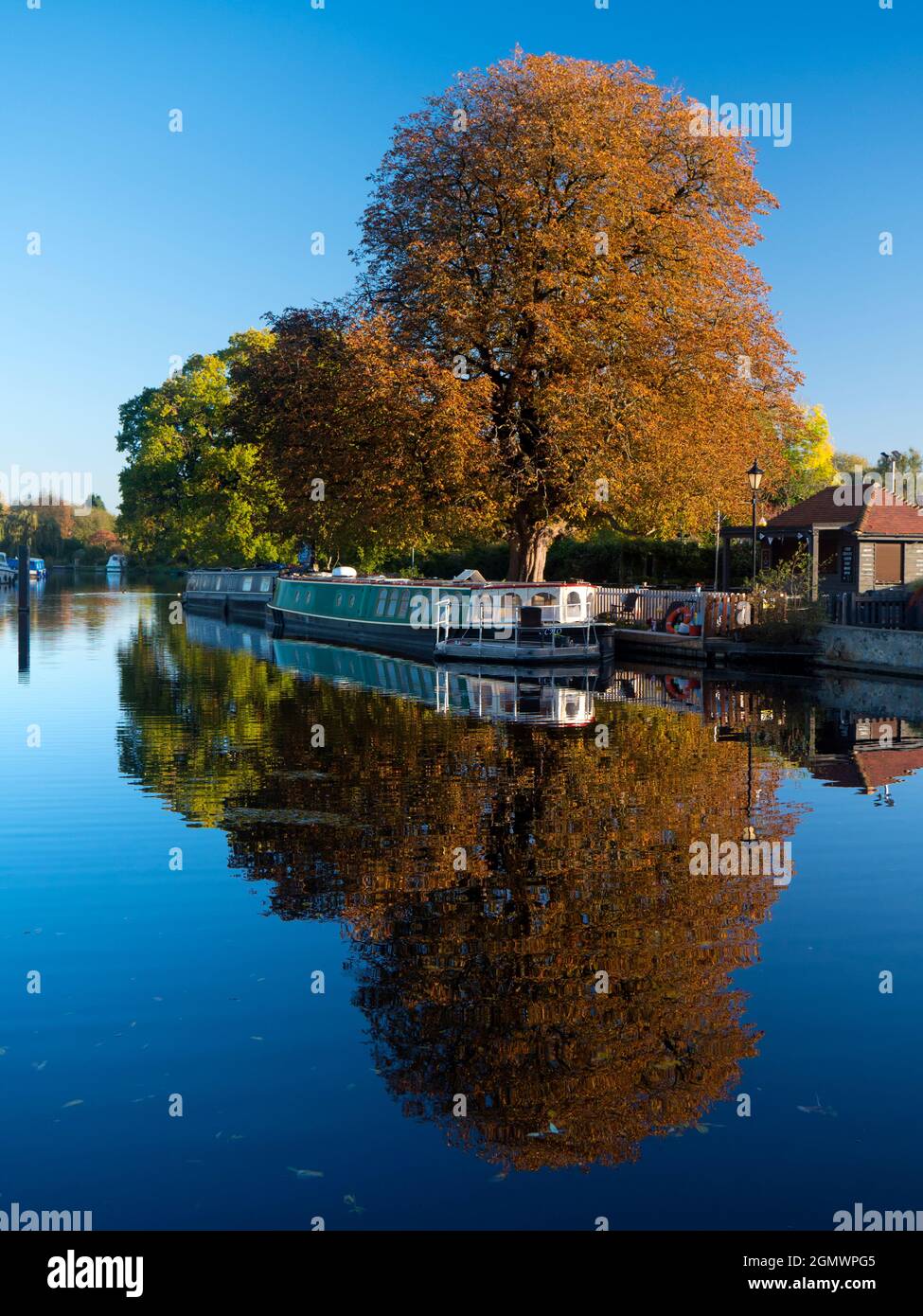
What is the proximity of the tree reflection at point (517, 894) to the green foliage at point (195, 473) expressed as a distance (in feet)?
180

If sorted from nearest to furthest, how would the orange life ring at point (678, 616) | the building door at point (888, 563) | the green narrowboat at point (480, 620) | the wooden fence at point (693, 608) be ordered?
the wooden fence at point (693, 608) < the green narrowboat at point (480, 620) < the orange life ring at point (678, 616) < the building door at point (888, 563)

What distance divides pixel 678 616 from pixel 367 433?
1090 centimetres

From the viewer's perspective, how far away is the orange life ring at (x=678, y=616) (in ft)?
127

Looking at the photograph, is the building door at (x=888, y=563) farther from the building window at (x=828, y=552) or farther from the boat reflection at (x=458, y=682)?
the boat reflection at (x=458, y=682)

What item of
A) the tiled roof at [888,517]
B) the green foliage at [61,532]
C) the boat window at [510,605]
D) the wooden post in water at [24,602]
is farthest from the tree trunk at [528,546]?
the green foliage at [61,532]

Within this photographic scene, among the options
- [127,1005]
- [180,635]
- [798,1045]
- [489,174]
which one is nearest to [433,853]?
[127,1005]

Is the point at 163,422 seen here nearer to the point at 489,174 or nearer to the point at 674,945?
the point at 489,174

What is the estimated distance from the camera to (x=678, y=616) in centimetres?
3909

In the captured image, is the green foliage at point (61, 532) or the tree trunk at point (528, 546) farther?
the green foliage at point (61, 532)

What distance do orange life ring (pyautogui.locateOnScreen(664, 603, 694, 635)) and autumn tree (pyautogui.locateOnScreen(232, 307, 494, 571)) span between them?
635cm

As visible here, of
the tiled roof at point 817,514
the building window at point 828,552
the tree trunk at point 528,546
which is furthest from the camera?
the building window at point 828,552

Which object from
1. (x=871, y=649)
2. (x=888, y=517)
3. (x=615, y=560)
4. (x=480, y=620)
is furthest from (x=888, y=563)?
(x=480, y=620)

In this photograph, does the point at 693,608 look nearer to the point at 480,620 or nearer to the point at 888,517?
the point at 480,620
